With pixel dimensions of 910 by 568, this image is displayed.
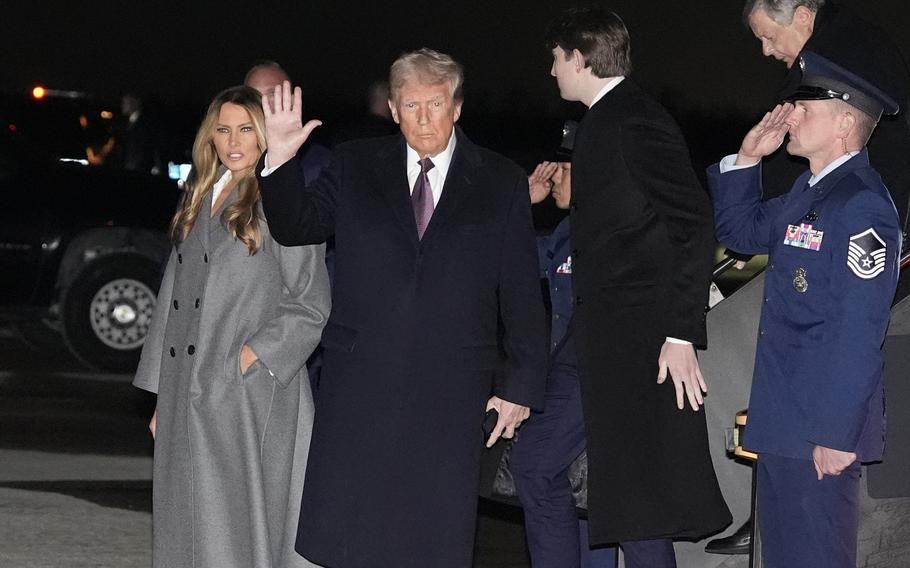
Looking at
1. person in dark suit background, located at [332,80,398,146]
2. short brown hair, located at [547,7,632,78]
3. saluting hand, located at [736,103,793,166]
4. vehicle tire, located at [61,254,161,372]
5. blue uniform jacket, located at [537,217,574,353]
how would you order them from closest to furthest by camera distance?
1. saluting hand, located at [736,103,793,166]
2. short brown hair, located at [547,7,632,78]
3. blue uniform jacket, located at [537,217,574,353]
4. person in dark suit background, located at [332,80,398,146]
5. vehicle tire, located at [61,254,161,372]

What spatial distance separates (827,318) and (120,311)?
8543 mm

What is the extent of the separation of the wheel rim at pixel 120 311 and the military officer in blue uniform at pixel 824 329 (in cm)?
821

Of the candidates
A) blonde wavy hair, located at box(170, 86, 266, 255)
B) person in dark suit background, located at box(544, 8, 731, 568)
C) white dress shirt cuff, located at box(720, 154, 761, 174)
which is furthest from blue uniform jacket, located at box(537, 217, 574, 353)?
blonde wavy hair, located at box(170, 86, 266, 255)

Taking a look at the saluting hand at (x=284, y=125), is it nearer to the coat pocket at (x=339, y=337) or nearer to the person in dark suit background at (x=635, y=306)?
the coat pocket at (x=339, y=337)

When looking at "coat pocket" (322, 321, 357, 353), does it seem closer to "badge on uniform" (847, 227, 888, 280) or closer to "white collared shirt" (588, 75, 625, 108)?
"white collared shirt" (588, 75, 625, 108)

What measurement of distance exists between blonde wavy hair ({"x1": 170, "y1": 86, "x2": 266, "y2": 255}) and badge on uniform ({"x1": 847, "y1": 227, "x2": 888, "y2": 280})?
174 cm

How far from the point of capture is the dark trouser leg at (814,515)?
4.12 m

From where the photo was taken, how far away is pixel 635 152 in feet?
15.2

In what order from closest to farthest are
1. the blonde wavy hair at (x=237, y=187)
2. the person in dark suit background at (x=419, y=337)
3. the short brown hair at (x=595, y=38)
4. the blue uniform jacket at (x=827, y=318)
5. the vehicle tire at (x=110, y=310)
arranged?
the blue uniform jacket at (x=827, y=318), the person in dark suit background at (x=419, y=337), the short brown hair at (x=595, y=38), the blonde wavy hair at (x=237, y=187), the vehicle tire at (x=110, y=310)

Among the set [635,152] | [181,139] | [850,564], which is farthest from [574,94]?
[181,139]

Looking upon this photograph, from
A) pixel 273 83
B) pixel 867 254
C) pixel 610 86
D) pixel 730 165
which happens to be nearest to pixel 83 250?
pixel 273 83

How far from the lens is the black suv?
11.9m

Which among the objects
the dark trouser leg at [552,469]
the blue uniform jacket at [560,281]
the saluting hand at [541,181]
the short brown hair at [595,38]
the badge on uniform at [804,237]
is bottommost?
the dark trouser leg at [552,469]

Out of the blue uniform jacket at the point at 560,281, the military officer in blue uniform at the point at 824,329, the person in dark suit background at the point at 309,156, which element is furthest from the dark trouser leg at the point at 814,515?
the person in dark suit background at the point at 309,156
